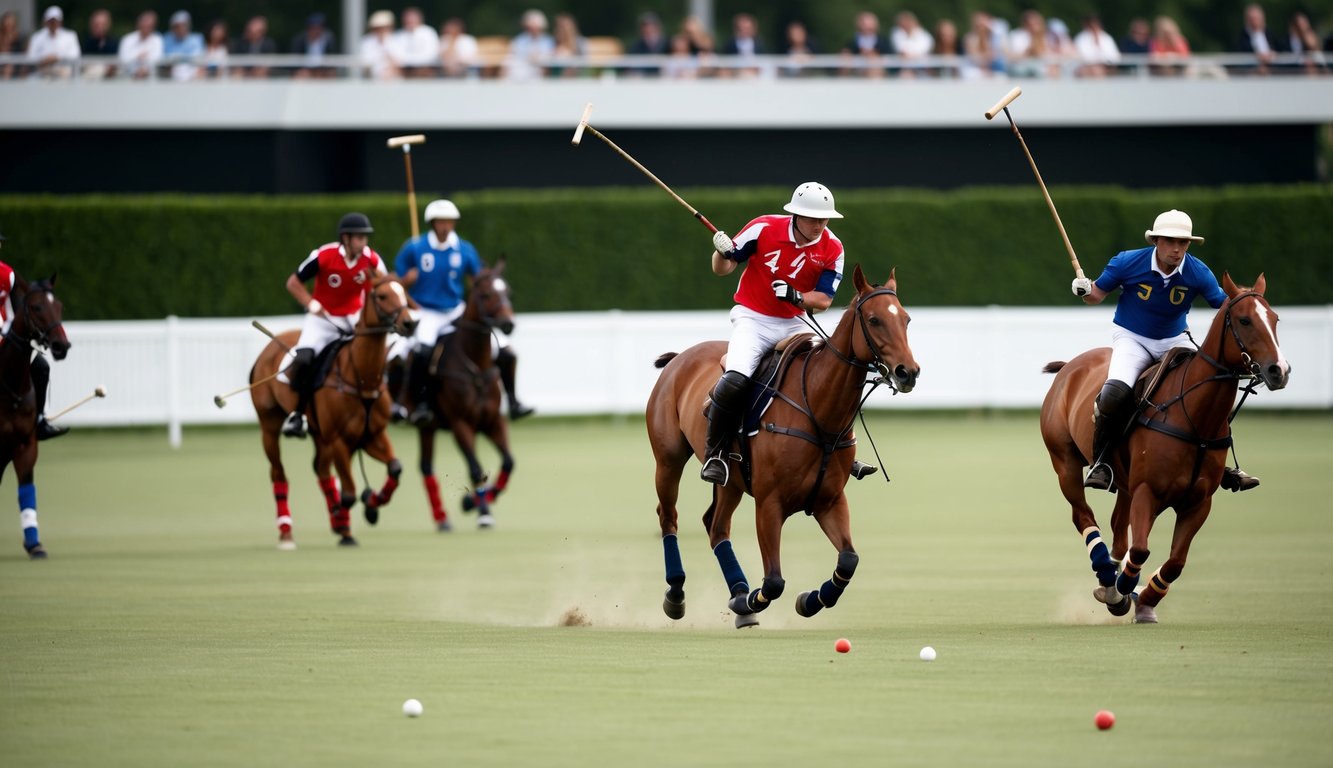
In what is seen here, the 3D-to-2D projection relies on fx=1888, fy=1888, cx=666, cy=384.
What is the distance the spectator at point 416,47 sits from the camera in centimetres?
2620

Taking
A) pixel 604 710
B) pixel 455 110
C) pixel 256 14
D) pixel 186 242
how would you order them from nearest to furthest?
pixel 604 710
pixel 186 242
pixel 455 110
pixel 256 14

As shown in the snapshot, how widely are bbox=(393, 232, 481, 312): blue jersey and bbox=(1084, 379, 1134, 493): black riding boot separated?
6.97 m

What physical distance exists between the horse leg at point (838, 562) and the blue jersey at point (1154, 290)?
6.36 ft

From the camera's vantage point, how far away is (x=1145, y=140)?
1084 inches

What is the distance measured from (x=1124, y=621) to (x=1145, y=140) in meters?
18.8

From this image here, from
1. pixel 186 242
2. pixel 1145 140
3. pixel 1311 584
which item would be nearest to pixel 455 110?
pixel 186 242

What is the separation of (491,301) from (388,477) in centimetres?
179

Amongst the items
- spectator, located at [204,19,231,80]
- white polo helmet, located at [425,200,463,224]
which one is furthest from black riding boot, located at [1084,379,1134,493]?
spectator, located at [204,19,231,80]

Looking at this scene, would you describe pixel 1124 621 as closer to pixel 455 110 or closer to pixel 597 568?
pixel 597 568

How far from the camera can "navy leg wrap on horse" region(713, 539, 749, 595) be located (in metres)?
9.62

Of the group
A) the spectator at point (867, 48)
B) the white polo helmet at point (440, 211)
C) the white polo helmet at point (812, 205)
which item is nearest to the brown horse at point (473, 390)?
the white polo helmet at point (440, 211)

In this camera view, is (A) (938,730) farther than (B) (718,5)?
No

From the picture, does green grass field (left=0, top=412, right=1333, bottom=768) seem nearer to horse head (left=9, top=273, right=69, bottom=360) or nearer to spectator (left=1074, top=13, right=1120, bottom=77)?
horse head (left=9, top=273, right=69, bottom=360)

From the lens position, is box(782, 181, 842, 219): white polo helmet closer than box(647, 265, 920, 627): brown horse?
No
